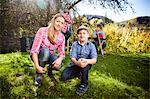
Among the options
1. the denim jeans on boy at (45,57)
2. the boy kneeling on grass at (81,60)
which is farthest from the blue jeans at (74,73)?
the denim jeans on boy at (45,57)

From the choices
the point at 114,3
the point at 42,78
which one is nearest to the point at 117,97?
the point at 42,78

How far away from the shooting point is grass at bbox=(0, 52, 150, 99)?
182 inches

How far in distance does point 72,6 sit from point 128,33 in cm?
106

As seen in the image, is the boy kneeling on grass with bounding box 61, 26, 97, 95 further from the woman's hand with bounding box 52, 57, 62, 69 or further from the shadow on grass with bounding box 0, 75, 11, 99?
the shadow on grass with bounding box 0, 75, 11, 99

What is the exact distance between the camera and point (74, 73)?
478 centimetres

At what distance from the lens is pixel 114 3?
5426 millimetres

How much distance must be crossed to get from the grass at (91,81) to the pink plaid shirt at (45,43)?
0.64ft

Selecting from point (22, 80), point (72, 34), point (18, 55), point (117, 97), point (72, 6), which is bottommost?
point (117, 97)

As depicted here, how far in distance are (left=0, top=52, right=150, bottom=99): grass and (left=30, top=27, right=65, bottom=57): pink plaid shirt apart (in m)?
0.20

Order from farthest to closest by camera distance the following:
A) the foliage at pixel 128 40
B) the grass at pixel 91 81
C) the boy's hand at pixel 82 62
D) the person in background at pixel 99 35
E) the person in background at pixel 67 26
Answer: the foliage at pixel 128 40 < the person in background at pixel 99 35 < the person in background at pixel 67 26 < the boy's hand at pixel 82 62 < the grass at pixel 91 81

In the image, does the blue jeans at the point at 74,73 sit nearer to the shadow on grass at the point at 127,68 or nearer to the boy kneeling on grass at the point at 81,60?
the boy kneeling on grass at the point at 81,60

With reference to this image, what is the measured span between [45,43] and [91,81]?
34.8 inches

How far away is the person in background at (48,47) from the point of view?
4633 mm

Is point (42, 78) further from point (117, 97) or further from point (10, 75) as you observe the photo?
point (117, 97)
